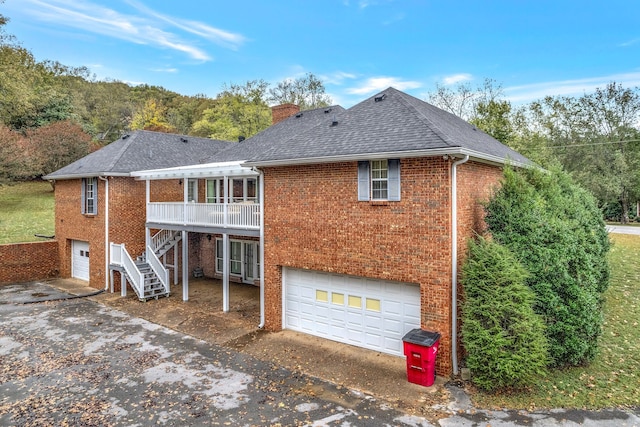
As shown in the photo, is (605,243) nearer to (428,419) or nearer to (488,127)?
(428,419)

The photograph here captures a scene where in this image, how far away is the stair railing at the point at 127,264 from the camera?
1488 centimetres

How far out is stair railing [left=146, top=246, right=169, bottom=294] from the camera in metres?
15.5

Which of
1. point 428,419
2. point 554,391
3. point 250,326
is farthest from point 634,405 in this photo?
point 250,326

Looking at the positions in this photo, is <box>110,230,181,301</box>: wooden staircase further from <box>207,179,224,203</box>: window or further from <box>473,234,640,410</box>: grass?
<box>473,234,640,410</box>: grass

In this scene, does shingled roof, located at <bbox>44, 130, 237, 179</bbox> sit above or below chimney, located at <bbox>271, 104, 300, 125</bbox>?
below

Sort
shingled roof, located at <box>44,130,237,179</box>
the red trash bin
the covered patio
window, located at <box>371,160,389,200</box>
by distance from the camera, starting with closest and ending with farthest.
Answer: the red trash bin, window, located at <box>371,160,389,200</box>, the covered patio, shingled roof, located at <box>44,130,237,179</box>

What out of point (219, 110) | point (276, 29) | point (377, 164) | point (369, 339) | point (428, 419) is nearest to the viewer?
point (428, 419)

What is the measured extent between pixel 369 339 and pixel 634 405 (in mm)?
5537

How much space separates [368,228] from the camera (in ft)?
30.6

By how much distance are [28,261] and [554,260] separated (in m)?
22.8

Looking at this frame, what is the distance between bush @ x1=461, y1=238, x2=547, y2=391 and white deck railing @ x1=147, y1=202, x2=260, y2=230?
721cm

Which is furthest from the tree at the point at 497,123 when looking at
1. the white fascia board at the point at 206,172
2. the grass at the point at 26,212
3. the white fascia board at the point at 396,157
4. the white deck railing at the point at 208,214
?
the grass at the point at 26,212

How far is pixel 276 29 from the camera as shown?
23.6m

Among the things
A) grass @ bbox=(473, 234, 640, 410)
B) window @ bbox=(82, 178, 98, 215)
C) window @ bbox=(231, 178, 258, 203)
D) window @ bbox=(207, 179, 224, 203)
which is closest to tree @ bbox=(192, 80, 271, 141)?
window @ bbox=(207, 179, 224, 203)
